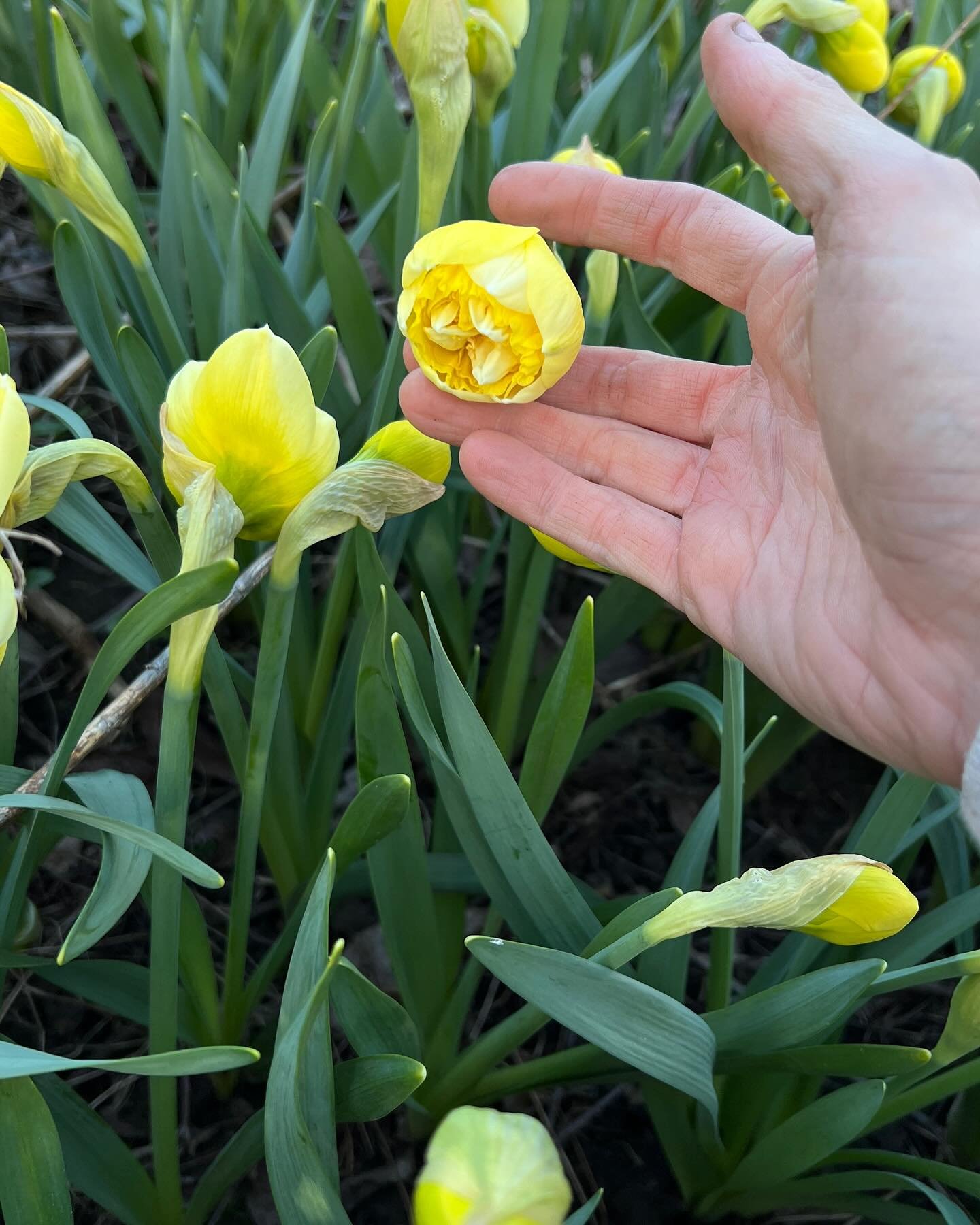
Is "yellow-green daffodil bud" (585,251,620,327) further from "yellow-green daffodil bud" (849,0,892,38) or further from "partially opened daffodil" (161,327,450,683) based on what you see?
"yellow-green daffodil bud" (849,0,892,38)

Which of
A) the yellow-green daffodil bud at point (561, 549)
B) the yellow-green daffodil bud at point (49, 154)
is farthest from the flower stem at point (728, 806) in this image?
the yellow-green daffodil bud at point (49, 154)

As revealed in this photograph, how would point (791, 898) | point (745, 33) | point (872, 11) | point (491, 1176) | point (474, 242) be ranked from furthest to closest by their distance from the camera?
point (872, 11) < point (745, 33) < point (474, 242) < point (791, 898) < point (491, 1176)

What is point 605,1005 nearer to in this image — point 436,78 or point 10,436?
point 10,436

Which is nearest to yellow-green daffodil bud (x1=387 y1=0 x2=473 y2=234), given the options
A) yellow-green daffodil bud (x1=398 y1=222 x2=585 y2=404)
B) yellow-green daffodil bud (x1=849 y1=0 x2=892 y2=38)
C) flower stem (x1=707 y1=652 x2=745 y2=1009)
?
yellow-green daffodil bud (x1=398 y1=222 x2=585 y2=404)

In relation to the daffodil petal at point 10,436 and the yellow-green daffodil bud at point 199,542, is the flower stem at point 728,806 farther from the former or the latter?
the daffodil petal at point 10,436

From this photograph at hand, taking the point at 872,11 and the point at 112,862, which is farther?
the point at 872,11

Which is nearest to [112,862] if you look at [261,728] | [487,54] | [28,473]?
[261,728]

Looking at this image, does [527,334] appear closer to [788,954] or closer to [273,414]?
[273,414]
